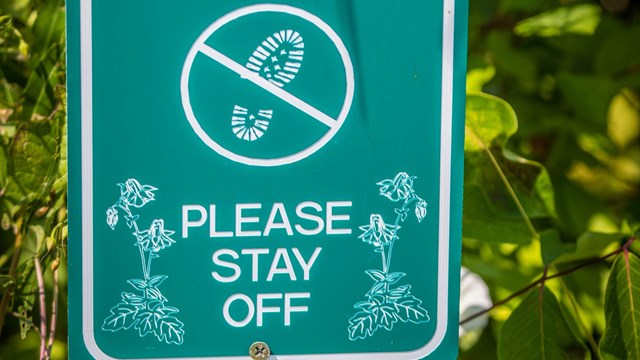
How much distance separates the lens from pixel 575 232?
1.42 metres

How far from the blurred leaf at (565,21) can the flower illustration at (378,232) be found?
1.77 feet

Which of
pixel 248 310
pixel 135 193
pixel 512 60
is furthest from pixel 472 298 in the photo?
pixel 135 193

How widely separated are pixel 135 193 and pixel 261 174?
12 cm

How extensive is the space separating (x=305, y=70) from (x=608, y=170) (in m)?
1.21

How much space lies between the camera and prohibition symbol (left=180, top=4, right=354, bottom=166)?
787mm

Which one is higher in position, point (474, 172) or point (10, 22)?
point (10, 22)

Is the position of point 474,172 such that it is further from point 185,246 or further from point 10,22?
point 10,22

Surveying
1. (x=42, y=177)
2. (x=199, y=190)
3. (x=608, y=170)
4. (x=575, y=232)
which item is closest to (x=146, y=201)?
(x=199, y=190)

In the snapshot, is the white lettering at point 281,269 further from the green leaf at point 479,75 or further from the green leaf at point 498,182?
the green leaf at point 479,75

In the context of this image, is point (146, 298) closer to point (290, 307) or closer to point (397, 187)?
point (290, 307)

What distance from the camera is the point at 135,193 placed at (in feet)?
2.59

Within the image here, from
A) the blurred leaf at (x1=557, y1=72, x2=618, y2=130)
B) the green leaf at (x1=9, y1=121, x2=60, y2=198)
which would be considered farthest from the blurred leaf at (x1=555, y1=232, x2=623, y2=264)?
the green leaf at (x1=9, y1=121, x2=60, y2=198)

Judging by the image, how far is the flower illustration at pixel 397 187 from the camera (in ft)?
2.67

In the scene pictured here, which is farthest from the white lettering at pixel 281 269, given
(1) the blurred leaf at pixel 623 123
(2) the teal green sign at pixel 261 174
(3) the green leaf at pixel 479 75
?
(1) the blurred leaf at pixel 623 123
